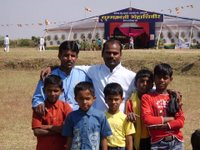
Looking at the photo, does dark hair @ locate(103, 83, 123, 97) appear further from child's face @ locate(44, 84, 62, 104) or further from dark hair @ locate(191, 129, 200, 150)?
dark hair @ locate(191, 129, 200, 150)

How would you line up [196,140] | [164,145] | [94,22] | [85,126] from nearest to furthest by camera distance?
[196,140] < [85,126] < [164,145] < [94,22]

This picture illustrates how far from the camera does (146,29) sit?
94.8ft

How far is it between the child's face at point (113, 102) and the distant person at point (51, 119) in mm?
337

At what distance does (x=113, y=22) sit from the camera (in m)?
29.4

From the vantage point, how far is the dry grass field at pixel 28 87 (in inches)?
260

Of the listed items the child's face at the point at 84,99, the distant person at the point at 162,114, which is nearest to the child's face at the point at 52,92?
the child's face at the point at 84,99

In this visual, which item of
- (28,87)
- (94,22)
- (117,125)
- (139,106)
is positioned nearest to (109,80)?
(139,106)

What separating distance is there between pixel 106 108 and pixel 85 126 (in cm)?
47

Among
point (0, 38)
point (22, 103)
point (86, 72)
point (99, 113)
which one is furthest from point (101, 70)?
point (0, 38)

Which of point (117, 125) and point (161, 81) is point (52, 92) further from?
point (161, 81)

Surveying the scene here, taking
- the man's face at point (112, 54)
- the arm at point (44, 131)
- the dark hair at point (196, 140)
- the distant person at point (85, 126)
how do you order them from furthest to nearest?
the man's face at point (112, 54)
the arm at point (44, 131)
the distant person at point (85, 126)
the dark hair at point (196, 140)

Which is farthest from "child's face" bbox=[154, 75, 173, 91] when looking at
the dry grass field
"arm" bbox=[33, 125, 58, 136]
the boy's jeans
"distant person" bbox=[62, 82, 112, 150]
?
the dry grass field

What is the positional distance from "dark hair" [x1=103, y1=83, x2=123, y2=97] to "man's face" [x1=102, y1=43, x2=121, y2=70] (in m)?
0.25

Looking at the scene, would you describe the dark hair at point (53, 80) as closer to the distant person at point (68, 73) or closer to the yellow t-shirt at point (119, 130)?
the distant person at point (68, 73)
